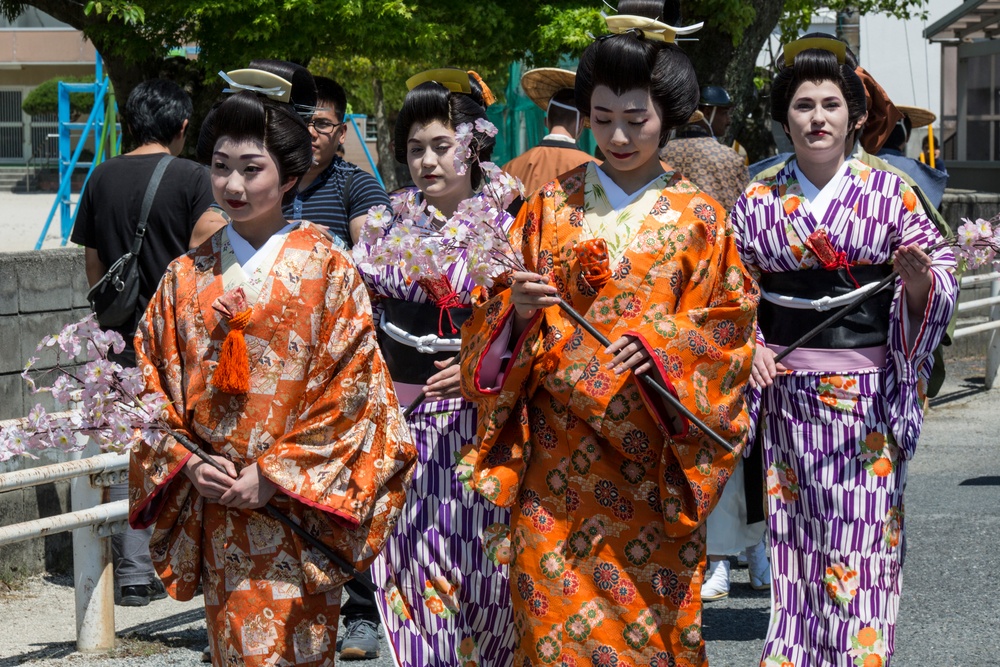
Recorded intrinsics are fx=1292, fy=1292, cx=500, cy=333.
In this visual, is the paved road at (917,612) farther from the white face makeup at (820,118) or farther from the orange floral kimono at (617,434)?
the white face makeup at (820,118)

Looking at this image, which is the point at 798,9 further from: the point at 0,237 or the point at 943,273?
the point at 943,273

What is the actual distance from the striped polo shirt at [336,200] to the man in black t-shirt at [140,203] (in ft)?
1.80

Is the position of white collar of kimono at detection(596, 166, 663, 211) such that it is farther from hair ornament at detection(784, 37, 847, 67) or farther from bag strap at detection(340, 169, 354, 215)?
bag strap at detection(340, 169, 354, 215)

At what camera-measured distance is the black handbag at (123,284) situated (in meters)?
5.11

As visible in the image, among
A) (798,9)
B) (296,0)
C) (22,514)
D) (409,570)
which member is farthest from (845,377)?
(798,9)

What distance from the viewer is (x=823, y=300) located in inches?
154

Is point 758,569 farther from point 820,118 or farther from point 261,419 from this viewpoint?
point 261,419

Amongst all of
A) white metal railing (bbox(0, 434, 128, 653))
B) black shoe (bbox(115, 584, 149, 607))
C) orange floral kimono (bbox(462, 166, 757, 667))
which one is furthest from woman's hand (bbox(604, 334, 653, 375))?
black shoe (bbox(115, 584, 149, 607))

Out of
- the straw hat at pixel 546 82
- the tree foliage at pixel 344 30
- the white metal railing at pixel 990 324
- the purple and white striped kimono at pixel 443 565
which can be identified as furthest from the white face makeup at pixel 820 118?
the white metal railing at pixel 990 324

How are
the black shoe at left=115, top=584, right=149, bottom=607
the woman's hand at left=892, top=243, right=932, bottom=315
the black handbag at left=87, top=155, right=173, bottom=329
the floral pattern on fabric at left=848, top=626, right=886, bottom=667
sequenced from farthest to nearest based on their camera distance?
the black shoe at left=115, top=584, right=149, bottom=607
the black handbag at left=87, top=155, right=173, bottom=329
the floral pattern on fabric at left=848, top=626, right=886, bottom=667
the woman's hand at left=892, top=243, right=932, bottom=315

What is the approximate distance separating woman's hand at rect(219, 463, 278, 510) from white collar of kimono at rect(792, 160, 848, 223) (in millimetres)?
1883

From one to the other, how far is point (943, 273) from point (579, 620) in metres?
1.53

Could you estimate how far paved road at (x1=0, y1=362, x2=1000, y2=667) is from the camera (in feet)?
15.4

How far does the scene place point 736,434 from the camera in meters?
3.32
